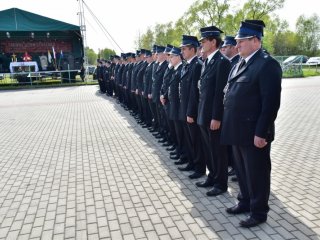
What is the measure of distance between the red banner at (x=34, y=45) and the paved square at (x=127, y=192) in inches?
759

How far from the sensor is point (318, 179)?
14.1ft

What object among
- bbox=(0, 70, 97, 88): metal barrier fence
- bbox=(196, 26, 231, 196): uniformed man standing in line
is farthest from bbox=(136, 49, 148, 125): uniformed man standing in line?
bbox=(0, 70, 97, 88): metal barrier fence

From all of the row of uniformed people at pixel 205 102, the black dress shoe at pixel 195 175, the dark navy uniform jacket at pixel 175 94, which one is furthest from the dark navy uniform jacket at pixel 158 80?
the black dress shoe at pixel 195 175

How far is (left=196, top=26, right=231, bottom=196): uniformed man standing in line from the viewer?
3.74m

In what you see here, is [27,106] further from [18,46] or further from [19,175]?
[18,46]

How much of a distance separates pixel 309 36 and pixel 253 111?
56001 millimetres

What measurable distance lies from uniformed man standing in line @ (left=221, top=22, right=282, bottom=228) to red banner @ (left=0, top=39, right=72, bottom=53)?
2459cm

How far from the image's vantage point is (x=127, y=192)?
4.16 m

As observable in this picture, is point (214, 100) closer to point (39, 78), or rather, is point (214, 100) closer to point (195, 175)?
point (195, 175)

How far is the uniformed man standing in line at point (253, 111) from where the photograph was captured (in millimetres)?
2879

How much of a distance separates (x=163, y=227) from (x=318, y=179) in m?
2.37

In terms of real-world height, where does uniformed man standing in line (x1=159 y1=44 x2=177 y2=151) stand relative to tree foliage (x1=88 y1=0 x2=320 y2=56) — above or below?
below

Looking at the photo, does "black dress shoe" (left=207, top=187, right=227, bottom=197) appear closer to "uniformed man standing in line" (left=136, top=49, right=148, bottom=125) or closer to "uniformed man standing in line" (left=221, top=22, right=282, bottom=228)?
"uniformed man standing in line" (left=221, top=22, right=282, bottom=228)

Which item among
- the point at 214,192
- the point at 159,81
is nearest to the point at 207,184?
the point at 214,192
